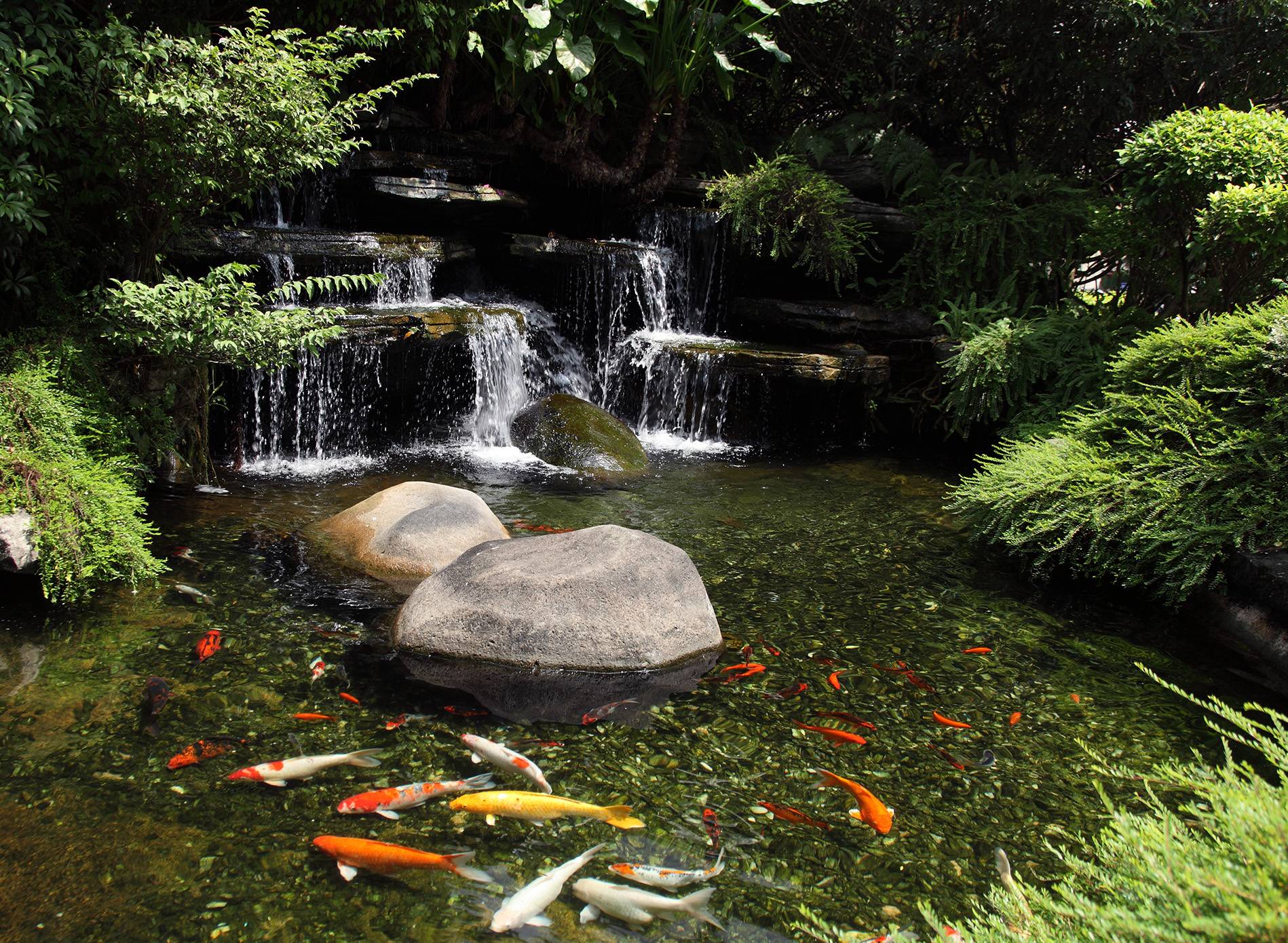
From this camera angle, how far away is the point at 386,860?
2.83 metres

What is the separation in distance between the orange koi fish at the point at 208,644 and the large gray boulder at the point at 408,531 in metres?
1.03

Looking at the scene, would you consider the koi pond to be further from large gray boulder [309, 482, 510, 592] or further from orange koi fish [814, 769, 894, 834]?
large gray boulder [309, 482, 510, 592]

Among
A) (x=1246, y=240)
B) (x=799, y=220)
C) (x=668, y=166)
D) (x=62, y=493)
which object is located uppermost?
(x=668, y=166)

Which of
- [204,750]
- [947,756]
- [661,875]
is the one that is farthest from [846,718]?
[204,750]

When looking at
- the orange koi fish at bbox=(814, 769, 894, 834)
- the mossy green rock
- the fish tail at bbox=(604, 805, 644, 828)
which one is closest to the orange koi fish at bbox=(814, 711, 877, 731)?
the orange koi fish at bbox=(814, 769, 894, 834)

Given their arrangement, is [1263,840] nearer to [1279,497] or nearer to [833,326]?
[1279,497]

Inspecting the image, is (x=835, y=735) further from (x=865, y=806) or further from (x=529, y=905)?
(x=529, y=905)

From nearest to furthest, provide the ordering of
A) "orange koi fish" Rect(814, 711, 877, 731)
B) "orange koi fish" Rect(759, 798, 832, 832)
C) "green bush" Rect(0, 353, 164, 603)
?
"orange koi fish" Rect(759, 798, 832, 832) → "orange koi fish" Rect(814, 711, 877, 731) → "green bush" Rect(0, 353, 164, 603)

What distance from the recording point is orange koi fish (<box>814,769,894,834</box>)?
10.6ft

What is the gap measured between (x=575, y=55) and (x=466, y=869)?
1017 centimetres

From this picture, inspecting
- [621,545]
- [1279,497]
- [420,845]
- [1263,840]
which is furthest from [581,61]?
[1263,840]

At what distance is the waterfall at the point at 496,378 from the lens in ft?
29.6

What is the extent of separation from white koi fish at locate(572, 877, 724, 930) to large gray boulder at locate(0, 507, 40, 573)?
346 centimetres

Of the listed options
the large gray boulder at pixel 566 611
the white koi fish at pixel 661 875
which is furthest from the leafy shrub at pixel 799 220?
the white koi fish at pixel 661 875
